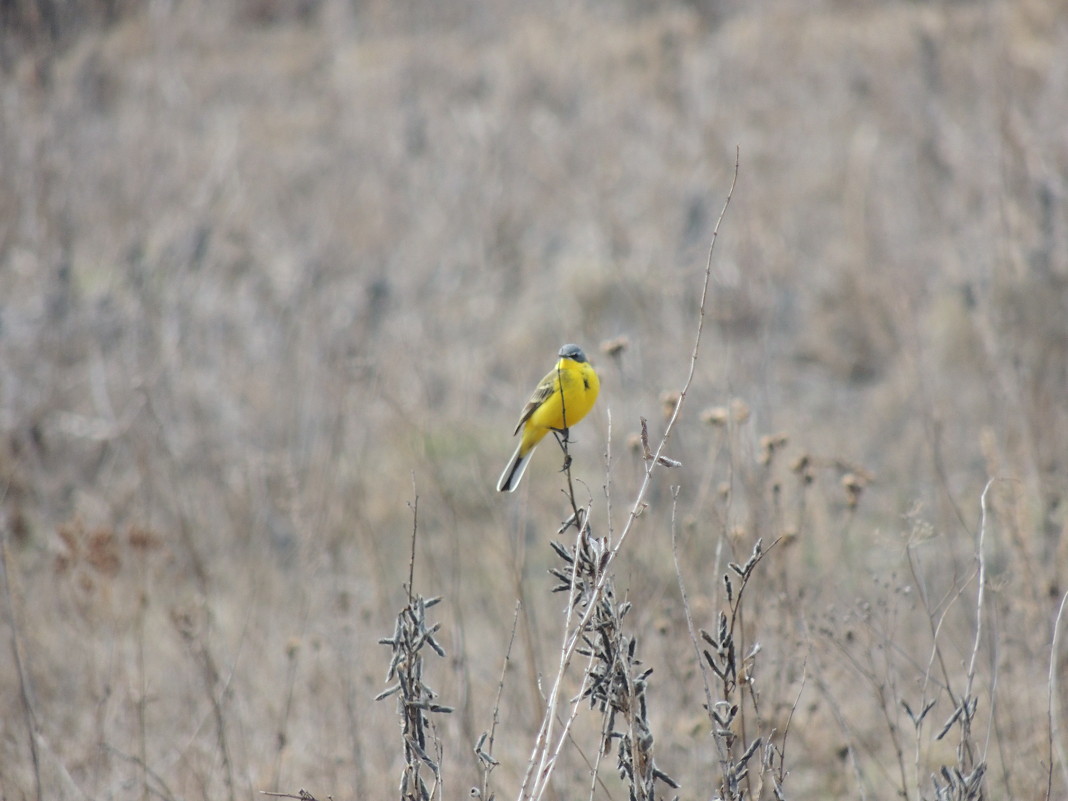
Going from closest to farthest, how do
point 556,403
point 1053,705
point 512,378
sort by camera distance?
point 1053,705, point 556,403, point 512,378

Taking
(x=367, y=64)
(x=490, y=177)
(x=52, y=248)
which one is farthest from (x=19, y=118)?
(x=367, y=64)

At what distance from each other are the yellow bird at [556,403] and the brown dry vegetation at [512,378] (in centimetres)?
18

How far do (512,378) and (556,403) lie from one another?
7510mm

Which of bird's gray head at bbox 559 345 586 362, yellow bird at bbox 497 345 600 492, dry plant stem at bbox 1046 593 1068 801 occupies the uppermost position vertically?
bird's gray head at bbox 559 345 586 362

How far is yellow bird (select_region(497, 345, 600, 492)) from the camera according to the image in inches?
116

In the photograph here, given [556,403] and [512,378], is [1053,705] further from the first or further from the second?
[512,378]

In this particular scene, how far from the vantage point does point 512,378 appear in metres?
10.6

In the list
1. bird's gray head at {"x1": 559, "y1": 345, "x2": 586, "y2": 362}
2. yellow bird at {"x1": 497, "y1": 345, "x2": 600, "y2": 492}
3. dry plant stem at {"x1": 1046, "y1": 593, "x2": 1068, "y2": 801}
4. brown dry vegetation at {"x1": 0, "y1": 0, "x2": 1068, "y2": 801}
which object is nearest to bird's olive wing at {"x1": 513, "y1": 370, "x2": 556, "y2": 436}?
yellow bird at {"x1": 497, "y1": 345, "x2": 600, "y2": 492}

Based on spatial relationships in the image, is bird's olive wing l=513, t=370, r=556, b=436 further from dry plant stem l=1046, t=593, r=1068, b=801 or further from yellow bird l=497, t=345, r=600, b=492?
dry plant stem l=1046, t=593, r=1068, b=801

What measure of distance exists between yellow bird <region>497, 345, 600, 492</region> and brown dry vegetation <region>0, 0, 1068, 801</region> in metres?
0.18

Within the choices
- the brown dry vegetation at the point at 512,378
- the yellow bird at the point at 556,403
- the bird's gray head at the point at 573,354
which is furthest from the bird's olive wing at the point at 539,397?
the brown dry vegetation at the point at 512,378

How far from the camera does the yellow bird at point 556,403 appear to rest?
2.96m

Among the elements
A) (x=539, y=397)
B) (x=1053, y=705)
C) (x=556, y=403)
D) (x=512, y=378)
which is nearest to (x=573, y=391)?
(x=556, y=403)

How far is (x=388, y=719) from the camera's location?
481cm
